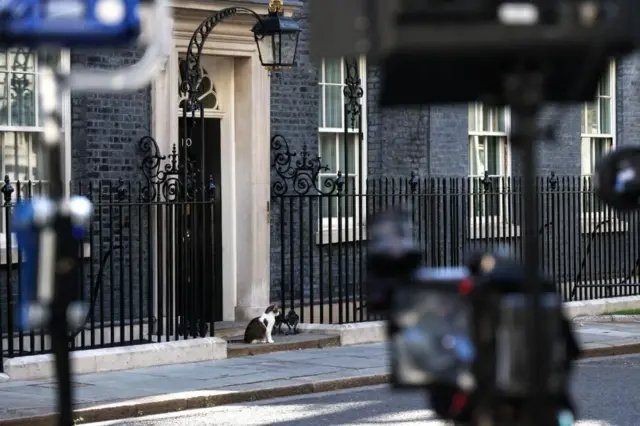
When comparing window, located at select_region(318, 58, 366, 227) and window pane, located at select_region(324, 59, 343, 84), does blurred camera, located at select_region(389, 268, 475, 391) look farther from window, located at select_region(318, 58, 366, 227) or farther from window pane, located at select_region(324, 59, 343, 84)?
window pane, located at select_region(324, 59, 343, 84)

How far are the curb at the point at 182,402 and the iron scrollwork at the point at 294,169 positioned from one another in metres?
3.65

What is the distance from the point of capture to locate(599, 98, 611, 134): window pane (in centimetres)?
2234

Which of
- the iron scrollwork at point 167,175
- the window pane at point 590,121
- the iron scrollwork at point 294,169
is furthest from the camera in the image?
the window pane at point 590,121

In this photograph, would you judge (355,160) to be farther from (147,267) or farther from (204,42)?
(147,267)

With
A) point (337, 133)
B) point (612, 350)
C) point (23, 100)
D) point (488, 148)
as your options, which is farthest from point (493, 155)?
point (23, 100)

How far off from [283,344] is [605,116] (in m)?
9.37

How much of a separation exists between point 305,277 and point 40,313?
15196mm

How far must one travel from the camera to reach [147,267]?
14320mm

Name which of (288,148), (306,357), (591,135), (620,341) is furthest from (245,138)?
(591,135)

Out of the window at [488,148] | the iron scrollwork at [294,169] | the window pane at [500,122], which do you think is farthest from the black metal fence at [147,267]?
the window pane at [500,122]

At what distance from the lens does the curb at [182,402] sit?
10.7 meters

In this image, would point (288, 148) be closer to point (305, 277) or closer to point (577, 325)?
point (305, 277)

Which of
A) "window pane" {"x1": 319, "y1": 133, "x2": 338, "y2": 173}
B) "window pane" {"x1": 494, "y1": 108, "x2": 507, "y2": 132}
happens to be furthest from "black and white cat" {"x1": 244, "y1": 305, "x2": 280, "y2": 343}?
"window pane" {"x1": 494, "y1": 108, "x2": 507, "y2": 132}

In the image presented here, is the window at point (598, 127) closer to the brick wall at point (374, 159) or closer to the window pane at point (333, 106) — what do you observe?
the brick wall at point (374, 159)
